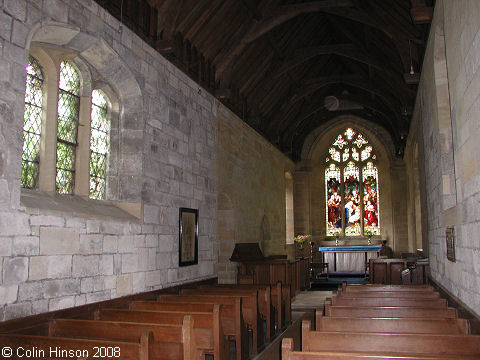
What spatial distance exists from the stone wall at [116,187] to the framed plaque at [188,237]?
117mm

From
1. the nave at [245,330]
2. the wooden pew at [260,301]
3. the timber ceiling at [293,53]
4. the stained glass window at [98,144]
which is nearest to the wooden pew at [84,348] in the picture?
the nave at [245,330]

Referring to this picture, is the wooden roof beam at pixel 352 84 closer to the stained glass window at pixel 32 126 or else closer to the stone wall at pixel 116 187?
the stone wall at pixel 116 187

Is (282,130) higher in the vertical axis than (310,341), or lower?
higher

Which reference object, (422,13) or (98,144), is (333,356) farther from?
(422,13)

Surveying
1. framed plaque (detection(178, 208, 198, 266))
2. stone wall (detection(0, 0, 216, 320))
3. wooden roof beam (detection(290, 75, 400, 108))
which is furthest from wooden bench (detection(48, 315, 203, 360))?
wooden roof beam (detection(290, 75, 400, 108))

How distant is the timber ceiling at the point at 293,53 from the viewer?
7.25 meters

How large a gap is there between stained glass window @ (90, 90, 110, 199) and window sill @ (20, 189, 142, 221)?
8.1 inches

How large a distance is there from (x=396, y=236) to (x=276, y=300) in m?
9.76

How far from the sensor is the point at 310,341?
3.02 meters

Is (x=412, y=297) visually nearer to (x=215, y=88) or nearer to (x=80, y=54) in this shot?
(x=80, y=54)

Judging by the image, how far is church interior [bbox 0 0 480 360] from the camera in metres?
3.60

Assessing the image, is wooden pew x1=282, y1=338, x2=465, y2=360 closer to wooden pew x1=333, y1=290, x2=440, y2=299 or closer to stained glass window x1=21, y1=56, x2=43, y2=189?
wooden pew x1=333, y1=290, x2=440, y2=299

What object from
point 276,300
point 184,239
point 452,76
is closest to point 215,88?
point 184,239

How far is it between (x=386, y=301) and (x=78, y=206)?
329 centimetres
